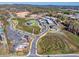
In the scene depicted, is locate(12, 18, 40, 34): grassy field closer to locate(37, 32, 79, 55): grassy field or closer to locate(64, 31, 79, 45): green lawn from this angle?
locate(37, 32, 79, 55): grassy field

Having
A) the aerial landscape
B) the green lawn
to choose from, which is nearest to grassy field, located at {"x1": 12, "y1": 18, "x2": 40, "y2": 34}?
the aerial landscape

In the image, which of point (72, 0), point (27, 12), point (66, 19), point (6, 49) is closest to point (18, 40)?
point (6, 49)

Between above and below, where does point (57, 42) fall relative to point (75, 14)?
below

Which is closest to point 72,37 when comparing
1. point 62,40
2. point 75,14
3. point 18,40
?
point 62,40

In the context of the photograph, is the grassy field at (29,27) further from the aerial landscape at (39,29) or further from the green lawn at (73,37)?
the green lawn at (73,37)

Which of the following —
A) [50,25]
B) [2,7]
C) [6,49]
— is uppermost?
[2,7]

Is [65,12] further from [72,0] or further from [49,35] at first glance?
[49,35]

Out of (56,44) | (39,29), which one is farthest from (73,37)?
(39,29)

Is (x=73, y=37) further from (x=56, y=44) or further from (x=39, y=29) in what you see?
(x=39, y=29)
